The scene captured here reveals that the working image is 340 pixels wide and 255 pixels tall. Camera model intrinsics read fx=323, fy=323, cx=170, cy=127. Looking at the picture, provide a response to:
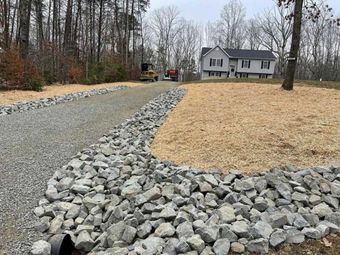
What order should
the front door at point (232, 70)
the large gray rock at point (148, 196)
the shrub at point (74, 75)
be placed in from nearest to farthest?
1. the large gray rock at point (148, 196)
2. the shrub at point (74, 75)
3. the front door at point (232, 70)

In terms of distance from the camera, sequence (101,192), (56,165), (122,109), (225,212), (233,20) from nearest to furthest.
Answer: (225,212)
(101,192)
(56,165)
(122,109)
(233,20)

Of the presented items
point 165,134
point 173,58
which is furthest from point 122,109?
point 173,58

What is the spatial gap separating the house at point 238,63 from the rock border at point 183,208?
123 ft

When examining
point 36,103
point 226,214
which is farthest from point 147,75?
point 226,214

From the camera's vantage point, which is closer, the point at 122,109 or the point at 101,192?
the point at 101,192

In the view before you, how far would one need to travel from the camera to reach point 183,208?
10.3 ft

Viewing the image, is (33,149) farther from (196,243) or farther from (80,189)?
(196,243)

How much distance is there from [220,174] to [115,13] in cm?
3013

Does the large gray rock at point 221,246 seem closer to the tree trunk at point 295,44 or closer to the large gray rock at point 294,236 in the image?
the large gray rock at point 294,236

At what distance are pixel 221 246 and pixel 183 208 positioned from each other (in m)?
0.65

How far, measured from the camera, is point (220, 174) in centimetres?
385

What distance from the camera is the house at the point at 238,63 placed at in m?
40.4

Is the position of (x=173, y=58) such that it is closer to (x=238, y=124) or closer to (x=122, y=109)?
(x=122, y=109)

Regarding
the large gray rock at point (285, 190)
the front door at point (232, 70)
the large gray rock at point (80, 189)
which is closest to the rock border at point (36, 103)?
the large gray rock at point (80, 189)
